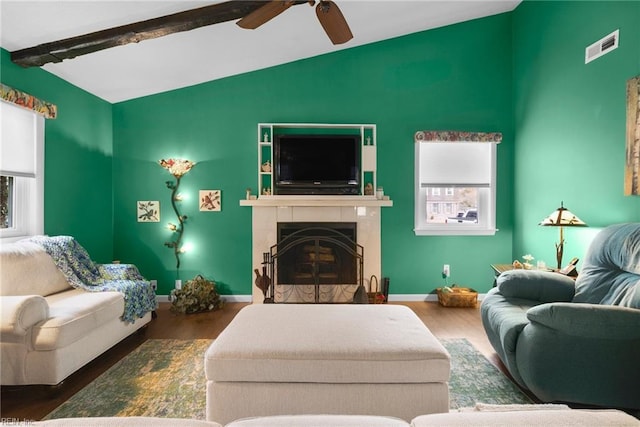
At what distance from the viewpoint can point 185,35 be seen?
310 cm

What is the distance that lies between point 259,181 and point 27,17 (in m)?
2.35

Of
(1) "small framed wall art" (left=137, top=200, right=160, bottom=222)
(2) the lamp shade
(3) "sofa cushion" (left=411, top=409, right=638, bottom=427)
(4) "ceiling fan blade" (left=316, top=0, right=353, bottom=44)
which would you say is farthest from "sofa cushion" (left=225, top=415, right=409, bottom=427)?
(1) "small framed wall art" (left=137, top=200, right=160, bottom=222)

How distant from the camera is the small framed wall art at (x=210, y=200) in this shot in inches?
159

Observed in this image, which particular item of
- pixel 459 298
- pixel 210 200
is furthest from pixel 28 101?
pixel 459 298

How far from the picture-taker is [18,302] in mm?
1927

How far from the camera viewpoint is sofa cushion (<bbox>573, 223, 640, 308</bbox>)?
1.98 meters

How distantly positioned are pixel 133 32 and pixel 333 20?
1.78 metres

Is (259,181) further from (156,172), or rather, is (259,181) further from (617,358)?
(617,358)

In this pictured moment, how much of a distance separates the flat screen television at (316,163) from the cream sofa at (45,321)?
6.98 feet

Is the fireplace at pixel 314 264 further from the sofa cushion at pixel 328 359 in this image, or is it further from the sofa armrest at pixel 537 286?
the sofa cushion at pixel 328 359

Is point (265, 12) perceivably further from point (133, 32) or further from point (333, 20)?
point (133, 32)

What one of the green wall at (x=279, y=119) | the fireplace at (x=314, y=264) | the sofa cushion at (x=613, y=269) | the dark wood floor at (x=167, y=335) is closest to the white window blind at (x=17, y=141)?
the green wall at (x=279, y=119)

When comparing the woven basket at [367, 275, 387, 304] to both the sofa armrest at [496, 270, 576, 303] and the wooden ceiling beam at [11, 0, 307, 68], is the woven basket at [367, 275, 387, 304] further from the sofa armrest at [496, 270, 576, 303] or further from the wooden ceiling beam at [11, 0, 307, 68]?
the wooden ceiling beam at [11, 0, 307, 68]

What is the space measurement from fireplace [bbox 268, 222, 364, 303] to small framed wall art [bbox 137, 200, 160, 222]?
1.49 meters
